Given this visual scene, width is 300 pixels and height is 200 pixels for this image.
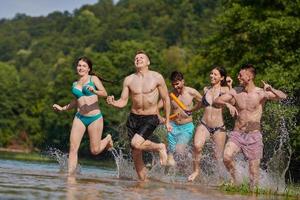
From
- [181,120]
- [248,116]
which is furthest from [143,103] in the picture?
[181,120]

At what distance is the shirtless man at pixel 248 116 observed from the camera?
453 inches

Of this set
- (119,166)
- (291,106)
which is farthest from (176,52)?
(119,166)

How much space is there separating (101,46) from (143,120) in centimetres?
15646

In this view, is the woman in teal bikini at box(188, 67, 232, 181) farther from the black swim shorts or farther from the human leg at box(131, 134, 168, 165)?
the black swim shorts

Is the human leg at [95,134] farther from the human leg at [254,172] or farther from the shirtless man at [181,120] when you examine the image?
the human leg at [254,172]

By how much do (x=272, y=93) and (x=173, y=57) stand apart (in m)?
120

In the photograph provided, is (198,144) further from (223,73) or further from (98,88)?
(98,88)

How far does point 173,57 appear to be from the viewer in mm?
130750

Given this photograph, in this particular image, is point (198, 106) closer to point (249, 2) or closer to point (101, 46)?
point (249, 2)

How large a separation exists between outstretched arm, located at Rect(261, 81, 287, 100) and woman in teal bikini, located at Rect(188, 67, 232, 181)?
1838 millimetres

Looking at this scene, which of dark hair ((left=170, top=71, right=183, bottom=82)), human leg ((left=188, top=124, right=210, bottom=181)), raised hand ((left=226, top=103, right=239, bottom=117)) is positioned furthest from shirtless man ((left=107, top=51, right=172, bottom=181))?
dark hair ((left=170, top=71, right=183, bottom=82))

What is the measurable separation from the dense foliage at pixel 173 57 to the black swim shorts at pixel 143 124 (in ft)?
12.4

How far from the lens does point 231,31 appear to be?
116 ft

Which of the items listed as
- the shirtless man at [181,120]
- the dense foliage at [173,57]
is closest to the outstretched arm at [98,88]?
the shirtless man at [181,120]
